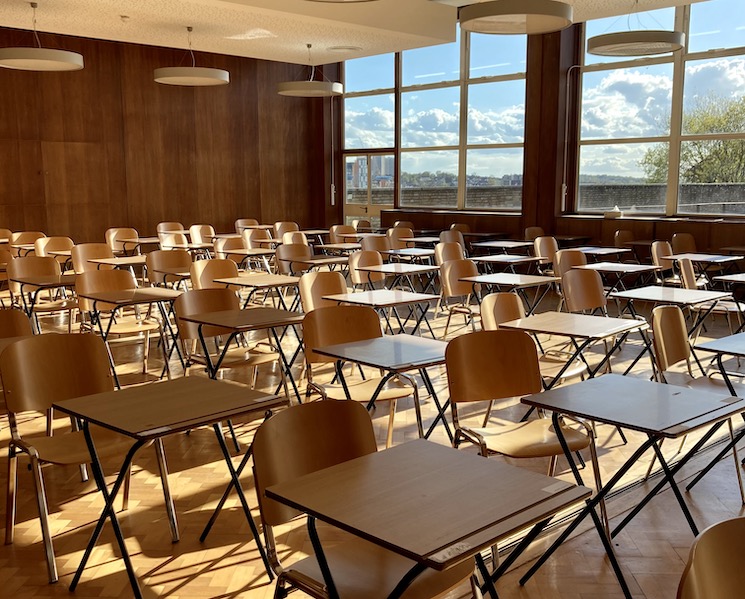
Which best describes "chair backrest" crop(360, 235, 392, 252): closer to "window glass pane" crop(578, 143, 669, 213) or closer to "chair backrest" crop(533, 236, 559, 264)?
"chair backrest" crop(533, 236, 559, 264)

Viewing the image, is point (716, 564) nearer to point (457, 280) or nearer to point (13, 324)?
point (13, 324)

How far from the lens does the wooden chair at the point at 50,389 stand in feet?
10.5

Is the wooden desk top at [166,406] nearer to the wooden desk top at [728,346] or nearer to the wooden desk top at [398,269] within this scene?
the wooden desk top at [728,346]

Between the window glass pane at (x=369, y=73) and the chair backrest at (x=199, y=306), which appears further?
the window glass pane at (x=369, y=73)

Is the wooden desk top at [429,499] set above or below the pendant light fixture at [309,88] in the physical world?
below

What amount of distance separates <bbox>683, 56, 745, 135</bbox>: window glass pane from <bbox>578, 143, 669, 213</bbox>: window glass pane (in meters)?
0.62

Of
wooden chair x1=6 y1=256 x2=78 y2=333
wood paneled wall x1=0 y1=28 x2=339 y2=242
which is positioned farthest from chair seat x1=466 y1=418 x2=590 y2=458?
wood paneled wall x1=0 y1=28 x2=339 y2=242

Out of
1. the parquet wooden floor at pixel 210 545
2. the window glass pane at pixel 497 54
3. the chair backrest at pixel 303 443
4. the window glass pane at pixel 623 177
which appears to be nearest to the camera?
the chair backrest at pixel 303 443

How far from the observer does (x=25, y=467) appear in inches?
175

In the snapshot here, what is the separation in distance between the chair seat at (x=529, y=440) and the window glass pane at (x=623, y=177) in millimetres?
9305

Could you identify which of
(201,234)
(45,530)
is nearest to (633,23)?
(201,234)

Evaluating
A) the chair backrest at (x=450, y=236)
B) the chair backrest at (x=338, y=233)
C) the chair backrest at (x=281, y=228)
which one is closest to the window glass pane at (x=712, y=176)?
the chair backrest at (x=450, y=236)

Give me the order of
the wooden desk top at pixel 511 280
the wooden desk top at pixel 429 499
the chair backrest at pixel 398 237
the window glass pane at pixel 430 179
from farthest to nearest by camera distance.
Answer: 1. the window glass pane at pixel 430 179
2. the chair backrest at pixel 398 237
3. the wooden desk top at pixel 511 280
4. the wooden desk top at pixel 429 499

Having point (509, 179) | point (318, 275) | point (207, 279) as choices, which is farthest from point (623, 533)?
point (509, 179)
